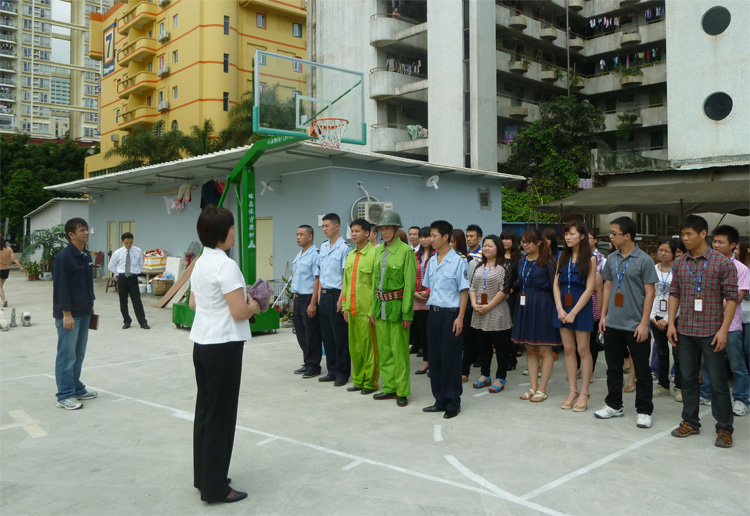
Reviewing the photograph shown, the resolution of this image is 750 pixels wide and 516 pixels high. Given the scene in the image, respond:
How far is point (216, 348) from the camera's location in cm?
346

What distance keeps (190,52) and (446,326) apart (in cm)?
3622

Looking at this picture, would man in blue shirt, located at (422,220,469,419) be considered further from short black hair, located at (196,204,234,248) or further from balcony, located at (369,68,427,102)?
balcony, located at (369,68,427,102)

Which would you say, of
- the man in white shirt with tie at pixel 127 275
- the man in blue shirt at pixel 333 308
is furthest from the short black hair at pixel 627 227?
the man in white shirt with tie at pixel 127 275

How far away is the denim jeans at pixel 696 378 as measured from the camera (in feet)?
14.8

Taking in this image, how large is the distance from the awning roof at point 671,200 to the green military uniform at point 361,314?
958cm

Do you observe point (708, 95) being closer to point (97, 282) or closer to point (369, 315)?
point (369, 315)

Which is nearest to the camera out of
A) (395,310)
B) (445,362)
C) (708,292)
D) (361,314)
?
(708,292)

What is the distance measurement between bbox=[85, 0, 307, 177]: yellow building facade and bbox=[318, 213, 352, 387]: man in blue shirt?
31506 mm

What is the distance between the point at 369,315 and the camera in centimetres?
606

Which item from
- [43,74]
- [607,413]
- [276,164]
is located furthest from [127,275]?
[43,74]

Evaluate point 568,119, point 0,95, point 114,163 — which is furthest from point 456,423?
point 0,95

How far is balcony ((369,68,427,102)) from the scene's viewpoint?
27.4 metres

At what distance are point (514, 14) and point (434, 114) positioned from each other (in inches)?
249

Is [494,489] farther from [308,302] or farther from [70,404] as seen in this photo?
[70,404]
